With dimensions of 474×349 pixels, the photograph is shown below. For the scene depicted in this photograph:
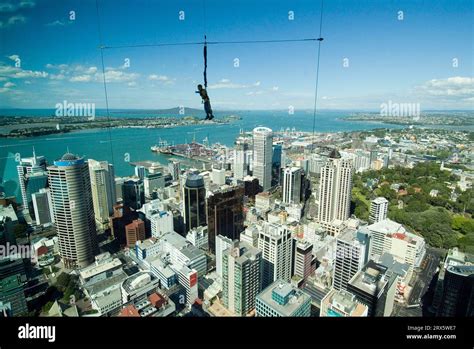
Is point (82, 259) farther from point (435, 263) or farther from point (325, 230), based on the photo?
point (435, 263)

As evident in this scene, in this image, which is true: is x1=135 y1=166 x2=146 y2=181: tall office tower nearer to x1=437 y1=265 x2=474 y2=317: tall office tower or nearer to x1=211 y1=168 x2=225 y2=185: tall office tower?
x1=211 y1=168 x2=225 y2=185: tall office tower

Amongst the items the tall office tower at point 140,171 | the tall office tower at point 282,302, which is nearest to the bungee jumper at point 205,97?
the tall office tower at point 282,302

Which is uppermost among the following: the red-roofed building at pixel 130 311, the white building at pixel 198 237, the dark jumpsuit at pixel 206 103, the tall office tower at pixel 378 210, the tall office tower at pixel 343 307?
the dark jumpsuit at pixel 206 103

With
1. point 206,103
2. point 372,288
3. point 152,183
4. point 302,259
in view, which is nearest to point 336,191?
point 302,259

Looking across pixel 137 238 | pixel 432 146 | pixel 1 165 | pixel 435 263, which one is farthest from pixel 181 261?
pixel 432 146

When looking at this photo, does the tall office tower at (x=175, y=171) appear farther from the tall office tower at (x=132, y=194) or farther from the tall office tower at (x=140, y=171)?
the tall office tower at (x=132, y=194)
